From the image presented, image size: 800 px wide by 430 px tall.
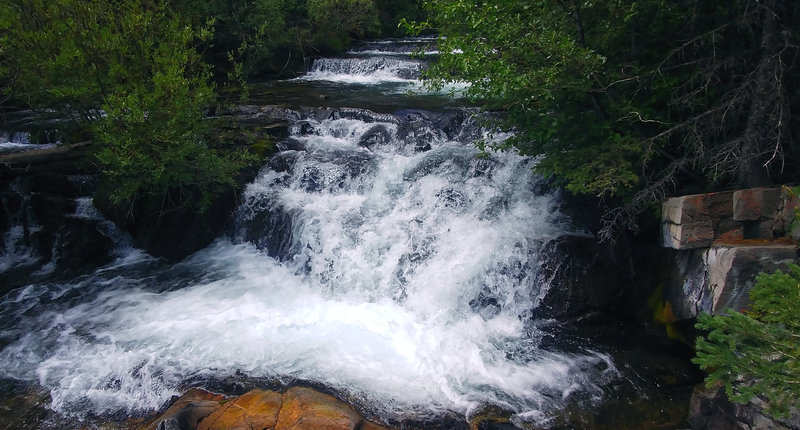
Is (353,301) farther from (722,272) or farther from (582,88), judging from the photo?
(722,272)

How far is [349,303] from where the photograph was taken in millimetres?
8477

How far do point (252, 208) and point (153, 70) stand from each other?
3538mm

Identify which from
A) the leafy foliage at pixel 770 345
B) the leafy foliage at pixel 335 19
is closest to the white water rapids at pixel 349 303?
the leafy foliage at pixel 770 345

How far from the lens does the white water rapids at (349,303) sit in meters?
6.41

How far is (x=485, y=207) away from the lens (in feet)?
29.6

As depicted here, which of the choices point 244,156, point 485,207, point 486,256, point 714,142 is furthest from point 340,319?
point 714,142

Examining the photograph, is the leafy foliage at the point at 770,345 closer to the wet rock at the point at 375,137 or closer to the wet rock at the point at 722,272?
the wet rock at the point at 722,272

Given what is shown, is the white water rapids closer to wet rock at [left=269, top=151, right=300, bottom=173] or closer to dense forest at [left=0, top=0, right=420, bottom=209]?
wet rock at [left=269, top=151, right=300, bottom=173]

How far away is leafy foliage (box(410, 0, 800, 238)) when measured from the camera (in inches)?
210

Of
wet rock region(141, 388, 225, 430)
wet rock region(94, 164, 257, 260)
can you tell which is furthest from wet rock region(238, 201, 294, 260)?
wet rock region(141, 388, 225, 430)

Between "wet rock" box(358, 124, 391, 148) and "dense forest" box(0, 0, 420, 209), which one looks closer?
"dense forest" box(0, 0, 420, 209)

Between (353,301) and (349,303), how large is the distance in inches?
3.2

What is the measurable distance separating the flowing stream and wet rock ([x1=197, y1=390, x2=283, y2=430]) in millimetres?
687

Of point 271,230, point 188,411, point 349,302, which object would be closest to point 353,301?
point 349,302
